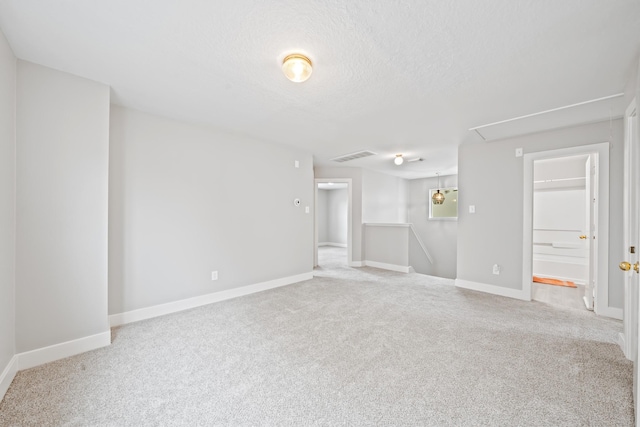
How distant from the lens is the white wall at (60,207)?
202 centimetres

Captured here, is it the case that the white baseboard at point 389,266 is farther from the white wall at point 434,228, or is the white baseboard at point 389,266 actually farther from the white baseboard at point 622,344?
the white baseboard at point 622,344

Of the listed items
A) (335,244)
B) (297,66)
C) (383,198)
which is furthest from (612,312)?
(335,244)

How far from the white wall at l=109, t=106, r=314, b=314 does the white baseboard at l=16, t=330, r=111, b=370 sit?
1.67ft

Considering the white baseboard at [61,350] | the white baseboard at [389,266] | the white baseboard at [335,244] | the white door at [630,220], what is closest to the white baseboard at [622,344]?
the white door at [630,220]

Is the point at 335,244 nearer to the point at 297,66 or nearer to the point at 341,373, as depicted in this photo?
the point at 341,373

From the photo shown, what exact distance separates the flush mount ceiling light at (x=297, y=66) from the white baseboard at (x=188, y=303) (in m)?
2.87

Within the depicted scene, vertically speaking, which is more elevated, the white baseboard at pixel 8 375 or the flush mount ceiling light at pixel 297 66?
the flush mount ceiling light at pixel 297 66

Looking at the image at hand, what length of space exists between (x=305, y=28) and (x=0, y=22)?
1930mm

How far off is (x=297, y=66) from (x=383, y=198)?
5458 millimetres

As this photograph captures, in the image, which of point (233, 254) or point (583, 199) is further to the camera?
point (583, 199)

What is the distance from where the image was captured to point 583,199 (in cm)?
488

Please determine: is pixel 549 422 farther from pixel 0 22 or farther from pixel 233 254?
pixel 0 22

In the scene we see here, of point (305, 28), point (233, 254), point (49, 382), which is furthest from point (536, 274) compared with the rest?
point (49, 382)

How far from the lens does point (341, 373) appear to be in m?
1.89
